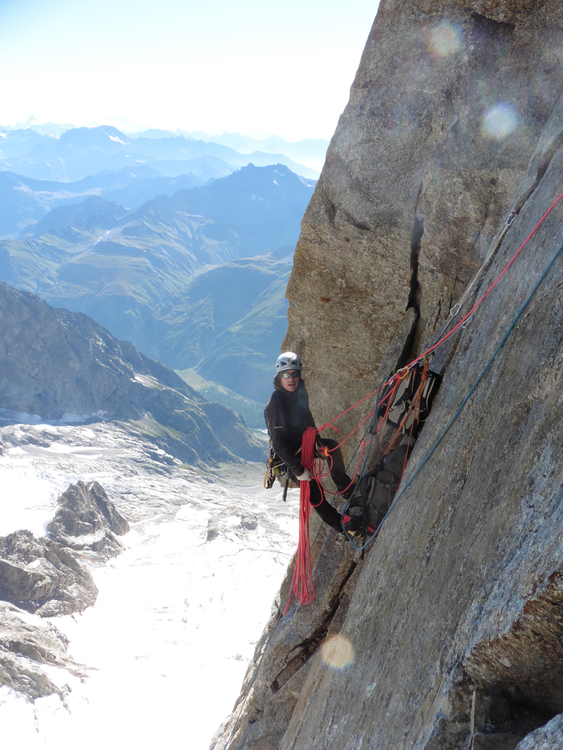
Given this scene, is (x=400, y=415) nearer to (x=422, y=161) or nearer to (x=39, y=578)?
(x=422, y=161)

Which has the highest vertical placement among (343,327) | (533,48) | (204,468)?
(533,48)

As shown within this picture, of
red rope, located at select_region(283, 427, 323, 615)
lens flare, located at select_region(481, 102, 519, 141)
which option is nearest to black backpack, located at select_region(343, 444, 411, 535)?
red rope, located at select_region(283, 427, 323, 615)

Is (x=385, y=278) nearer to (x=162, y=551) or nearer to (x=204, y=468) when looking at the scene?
(x=162, y=551)

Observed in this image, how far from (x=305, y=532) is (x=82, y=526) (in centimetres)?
9113

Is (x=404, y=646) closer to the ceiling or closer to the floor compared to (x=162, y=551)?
closer to the ceiling

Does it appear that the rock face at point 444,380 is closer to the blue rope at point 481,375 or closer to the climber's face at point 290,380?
the blue rope at point 481,375

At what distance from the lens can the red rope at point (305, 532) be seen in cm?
866

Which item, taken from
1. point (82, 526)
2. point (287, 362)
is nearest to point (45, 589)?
point (82, 526)

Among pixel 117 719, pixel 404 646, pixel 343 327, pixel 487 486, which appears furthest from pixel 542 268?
pixel 117 719

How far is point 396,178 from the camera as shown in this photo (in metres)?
9.44

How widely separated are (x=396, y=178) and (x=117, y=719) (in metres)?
47.1

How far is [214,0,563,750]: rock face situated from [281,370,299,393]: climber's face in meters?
2.10

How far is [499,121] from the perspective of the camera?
8242 millimetres

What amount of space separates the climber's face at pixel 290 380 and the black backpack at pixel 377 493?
2.04m
